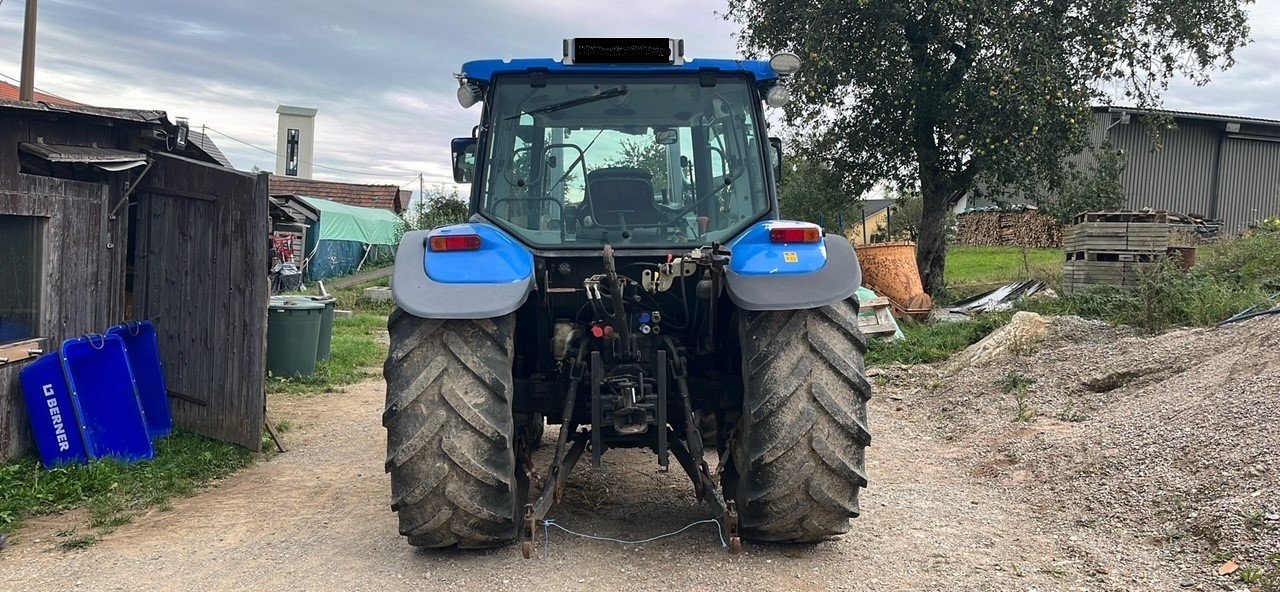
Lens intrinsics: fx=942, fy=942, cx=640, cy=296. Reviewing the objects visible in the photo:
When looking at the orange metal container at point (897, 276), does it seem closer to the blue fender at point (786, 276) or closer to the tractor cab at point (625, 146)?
the tractor cab at point (625, 146)

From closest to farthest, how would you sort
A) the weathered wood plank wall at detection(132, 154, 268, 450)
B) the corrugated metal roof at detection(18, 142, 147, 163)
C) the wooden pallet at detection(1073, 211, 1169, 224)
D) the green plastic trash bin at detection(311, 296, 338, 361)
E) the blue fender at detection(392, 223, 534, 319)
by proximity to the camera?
the blue fender at detection(392, 223, 534, 319) < the corrugated metal roof at detection(18, 142, 147, 163) < the weathered wood plank wall at detection(132, 154, 268, 450) < the green plastic trash bin at detection(311, 296, 338, 361) < the wooden pallet at detection(1073, 211, 1169, 224)

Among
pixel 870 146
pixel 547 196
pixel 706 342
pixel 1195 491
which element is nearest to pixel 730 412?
pixel 706 342

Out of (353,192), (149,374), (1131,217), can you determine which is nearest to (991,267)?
(1131,217)

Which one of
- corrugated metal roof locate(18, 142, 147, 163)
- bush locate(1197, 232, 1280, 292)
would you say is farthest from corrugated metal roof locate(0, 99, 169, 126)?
bush locate(1197, 232, 1280, 292)

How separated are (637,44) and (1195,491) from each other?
3374 millimetres

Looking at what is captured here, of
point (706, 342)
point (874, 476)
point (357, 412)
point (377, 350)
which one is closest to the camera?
point (706, 342)

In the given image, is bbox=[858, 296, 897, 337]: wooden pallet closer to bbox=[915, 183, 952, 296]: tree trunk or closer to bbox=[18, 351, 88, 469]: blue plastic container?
bbox=[915, 183, 952, 296]: tree trunk

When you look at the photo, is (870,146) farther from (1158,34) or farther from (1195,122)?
(1195,122)

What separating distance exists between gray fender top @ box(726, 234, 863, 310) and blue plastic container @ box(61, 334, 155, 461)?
4.12 meters

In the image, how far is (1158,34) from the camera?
1323cm

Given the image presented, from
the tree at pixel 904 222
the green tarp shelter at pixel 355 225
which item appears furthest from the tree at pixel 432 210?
the tree at pixel 904 222

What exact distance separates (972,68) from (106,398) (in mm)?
10980

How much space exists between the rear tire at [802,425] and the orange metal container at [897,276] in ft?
29.4

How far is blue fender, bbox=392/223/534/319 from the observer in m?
3.68
